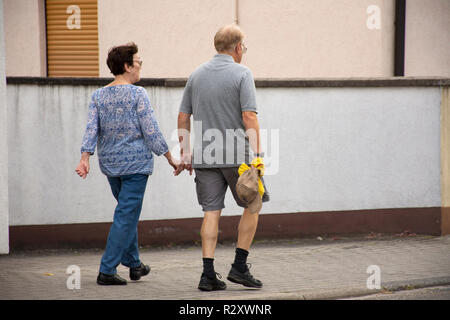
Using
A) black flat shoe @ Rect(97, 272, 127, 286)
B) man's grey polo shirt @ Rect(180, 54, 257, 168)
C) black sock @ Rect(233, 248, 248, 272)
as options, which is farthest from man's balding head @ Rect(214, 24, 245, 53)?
black flat shoe @ Rect(97, 272, 127, 286)

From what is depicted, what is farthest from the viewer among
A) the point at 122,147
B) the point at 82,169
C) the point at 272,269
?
the point at 272,269

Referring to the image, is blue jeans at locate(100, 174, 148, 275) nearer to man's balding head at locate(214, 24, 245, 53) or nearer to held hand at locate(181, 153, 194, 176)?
held hand at locate(181, 153, 194, 176)

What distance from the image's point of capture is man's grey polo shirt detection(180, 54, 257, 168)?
17.6ft

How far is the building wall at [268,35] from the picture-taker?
11000 millimetres

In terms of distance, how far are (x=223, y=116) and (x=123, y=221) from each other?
1.20 metres

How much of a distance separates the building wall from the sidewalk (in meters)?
4.18

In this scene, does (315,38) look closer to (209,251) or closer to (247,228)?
(247,228)

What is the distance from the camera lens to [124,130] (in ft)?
18.5

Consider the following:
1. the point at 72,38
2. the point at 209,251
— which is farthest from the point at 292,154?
the point at 72,38

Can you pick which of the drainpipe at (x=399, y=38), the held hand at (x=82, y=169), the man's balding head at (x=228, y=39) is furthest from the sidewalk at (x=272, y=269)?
the drainpipe at (x=399, y=38)

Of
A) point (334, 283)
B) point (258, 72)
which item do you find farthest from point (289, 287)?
point (258, 72)
